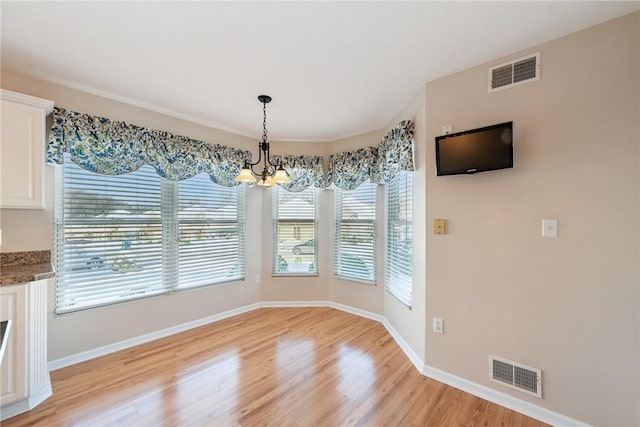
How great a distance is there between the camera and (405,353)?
2816 millimetres

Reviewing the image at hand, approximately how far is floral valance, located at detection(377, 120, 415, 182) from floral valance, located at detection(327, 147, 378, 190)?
7.4 inches

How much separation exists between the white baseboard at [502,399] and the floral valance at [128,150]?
3178 millimetres

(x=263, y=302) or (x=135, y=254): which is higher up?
(x=135, y=254)

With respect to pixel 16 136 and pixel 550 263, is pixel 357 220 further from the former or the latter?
pixel 16 136

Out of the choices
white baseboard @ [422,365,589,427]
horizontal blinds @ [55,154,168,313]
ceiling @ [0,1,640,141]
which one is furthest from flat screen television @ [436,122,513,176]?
horizontal blinds @ [55,154,168,313]

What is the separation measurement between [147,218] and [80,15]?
75.5 inches

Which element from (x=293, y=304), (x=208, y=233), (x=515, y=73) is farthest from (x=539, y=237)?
(x=208, y=233)

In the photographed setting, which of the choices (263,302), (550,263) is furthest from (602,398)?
(263,302)

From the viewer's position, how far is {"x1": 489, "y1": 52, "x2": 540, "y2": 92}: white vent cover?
1.94m

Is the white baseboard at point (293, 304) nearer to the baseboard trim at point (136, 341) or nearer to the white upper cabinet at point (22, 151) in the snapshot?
the baseboard trim at point (136, 341)

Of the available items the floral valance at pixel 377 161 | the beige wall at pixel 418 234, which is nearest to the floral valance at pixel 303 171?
the floral valance at pixel 377 161

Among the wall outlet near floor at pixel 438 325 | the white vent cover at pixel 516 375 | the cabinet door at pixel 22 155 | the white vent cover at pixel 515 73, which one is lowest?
the white vent cover at pixel 516 375

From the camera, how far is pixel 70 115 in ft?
8.16

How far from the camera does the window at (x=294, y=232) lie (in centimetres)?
420
